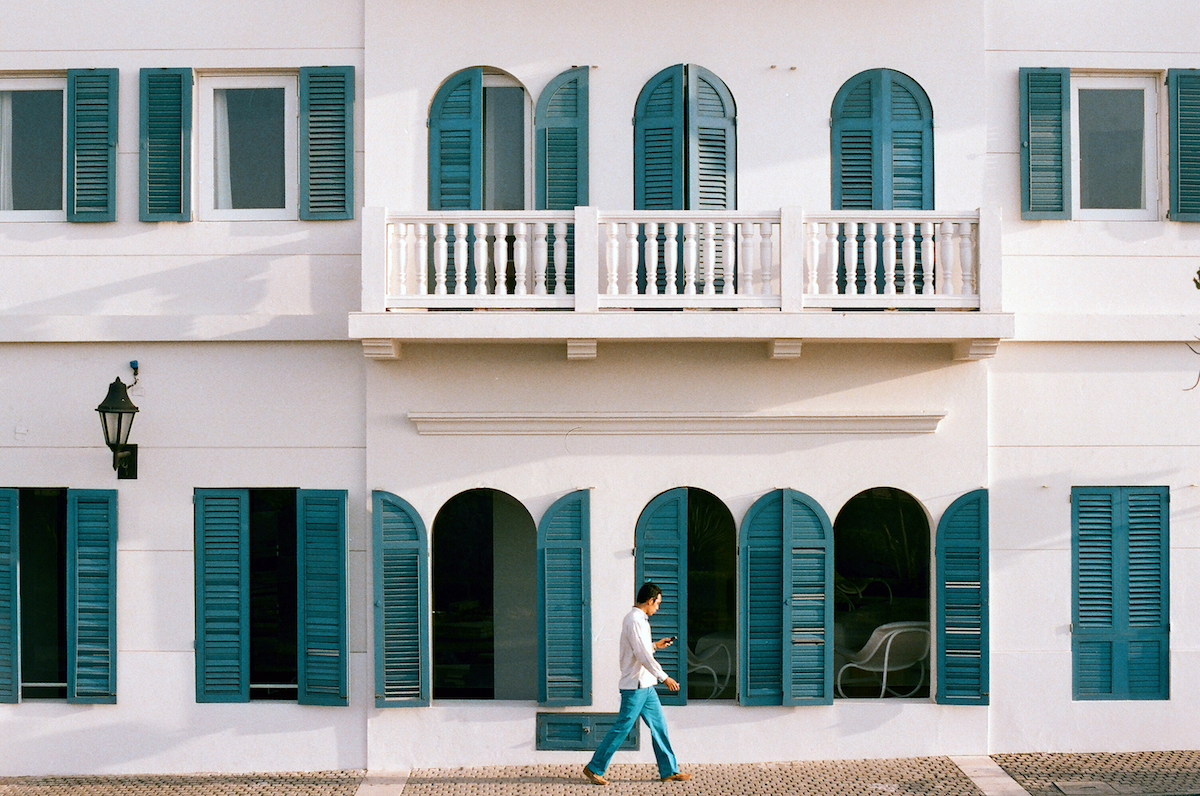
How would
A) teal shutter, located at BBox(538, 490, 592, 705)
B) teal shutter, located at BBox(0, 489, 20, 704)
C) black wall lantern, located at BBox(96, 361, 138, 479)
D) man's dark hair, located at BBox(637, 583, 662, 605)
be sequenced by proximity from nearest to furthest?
man's dark hair, located at BBox(637, 583, 662, 605)
black wall lantern, located at BBox(96, 361, 138, 479)
teal shutter, located at BBox(538, 490, 592, 705)
teal shutter, located at BBox(0, 489, 20, 704)

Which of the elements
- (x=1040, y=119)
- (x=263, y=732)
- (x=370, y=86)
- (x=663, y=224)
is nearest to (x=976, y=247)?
(x=1040, y=119)

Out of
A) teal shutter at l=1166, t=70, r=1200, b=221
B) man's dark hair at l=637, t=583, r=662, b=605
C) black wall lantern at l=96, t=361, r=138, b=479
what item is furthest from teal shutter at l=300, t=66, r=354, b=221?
teal shutter at l=1166, t=70, r=1200, b=221

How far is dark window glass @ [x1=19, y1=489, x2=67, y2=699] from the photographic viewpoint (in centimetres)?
890

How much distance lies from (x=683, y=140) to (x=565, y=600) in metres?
4.14

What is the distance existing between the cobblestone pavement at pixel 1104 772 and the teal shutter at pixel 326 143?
7490mm

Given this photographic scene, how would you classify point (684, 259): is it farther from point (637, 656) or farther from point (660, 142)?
point (637, 656)

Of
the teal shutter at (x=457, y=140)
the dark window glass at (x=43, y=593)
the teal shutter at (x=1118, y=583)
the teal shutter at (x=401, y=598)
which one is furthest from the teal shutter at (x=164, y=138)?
the teal shutter at (x=1118, y=583)

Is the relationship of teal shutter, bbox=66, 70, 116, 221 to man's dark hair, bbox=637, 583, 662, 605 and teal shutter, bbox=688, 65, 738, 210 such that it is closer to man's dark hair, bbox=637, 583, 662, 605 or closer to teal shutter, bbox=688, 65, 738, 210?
teal shutter, bbox=688, 65, 738, 210

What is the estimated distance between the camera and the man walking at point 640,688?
7.74 metres

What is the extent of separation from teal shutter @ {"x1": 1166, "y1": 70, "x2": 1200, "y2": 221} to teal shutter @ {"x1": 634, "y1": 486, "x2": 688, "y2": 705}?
16.8 ft

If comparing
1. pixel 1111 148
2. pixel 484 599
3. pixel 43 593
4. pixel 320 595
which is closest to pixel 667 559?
pixel 484 599

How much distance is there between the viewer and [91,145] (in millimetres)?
8727

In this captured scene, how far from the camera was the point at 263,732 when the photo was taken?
340 inches

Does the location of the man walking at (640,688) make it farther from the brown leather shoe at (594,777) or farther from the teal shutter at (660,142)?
the teal shutter at (660,142)
